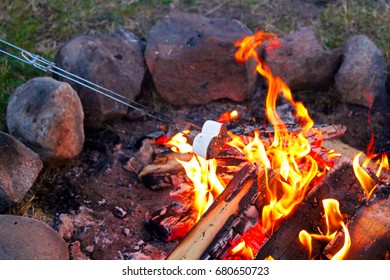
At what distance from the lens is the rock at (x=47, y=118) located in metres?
3.36

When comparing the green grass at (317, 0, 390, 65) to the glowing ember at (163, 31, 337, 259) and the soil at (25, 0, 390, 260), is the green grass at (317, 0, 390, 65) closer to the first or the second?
the soil at (25, 0, 390, 260)

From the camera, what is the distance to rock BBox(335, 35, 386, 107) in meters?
4.14

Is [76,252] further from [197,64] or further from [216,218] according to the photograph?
[197,64]

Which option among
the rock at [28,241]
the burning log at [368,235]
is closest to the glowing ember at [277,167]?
the burning log at [368,235]

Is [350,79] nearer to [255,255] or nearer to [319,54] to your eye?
[319,54]

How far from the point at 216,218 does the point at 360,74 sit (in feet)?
6.22

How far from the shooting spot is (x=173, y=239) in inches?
124

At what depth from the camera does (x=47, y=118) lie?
335 cm

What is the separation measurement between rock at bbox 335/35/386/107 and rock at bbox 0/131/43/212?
2.18 metres

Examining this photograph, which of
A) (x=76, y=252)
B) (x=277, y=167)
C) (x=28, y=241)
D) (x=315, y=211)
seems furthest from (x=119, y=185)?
(x=315, y=211)

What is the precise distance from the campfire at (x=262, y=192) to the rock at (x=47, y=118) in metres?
0.49

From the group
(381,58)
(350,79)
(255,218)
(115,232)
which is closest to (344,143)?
(350,79)

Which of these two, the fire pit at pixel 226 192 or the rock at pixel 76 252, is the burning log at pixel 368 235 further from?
the rock at pixel 76 252
